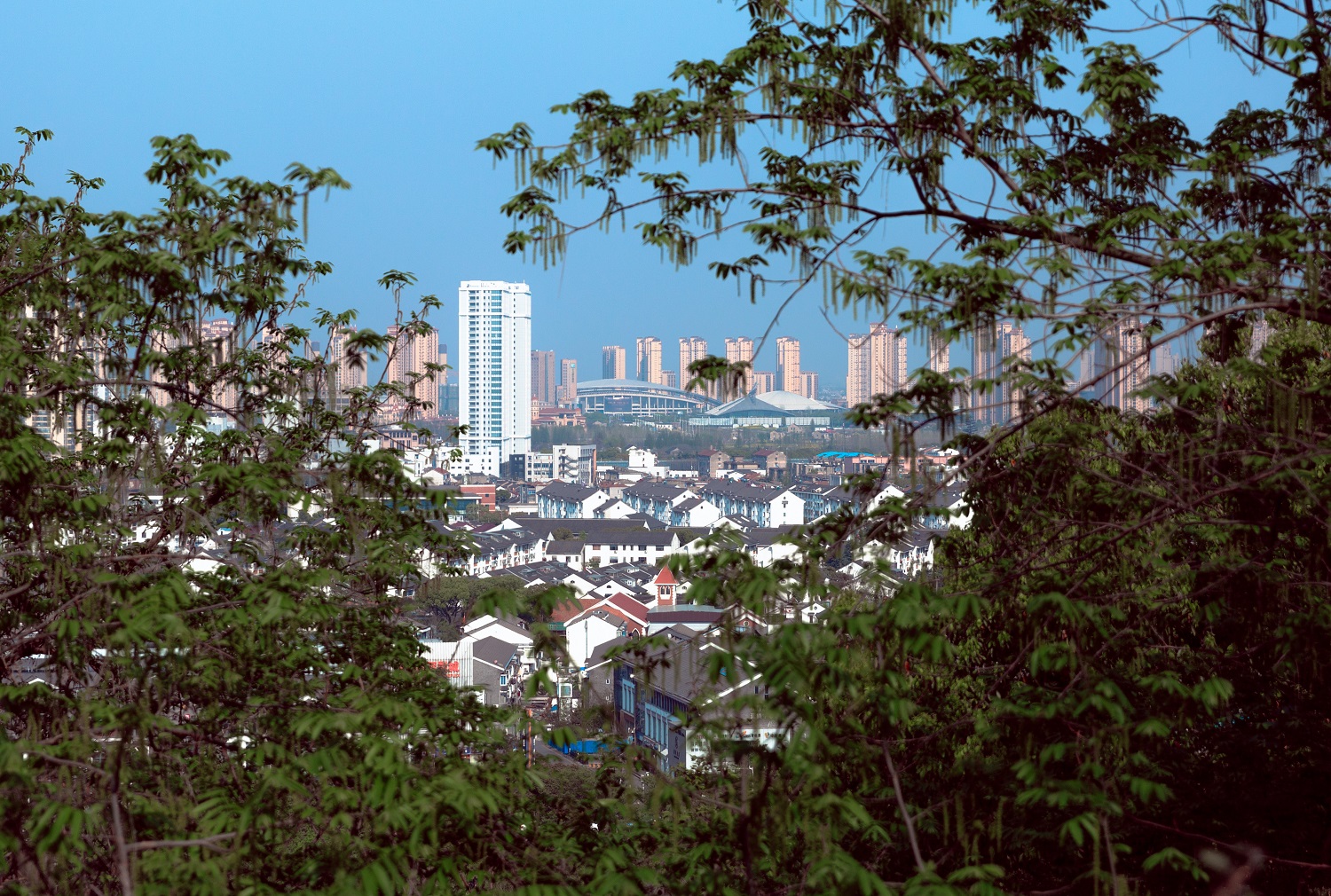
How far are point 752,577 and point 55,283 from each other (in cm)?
304

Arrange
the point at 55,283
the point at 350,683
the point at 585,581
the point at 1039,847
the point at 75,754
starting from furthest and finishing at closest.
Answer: the point at 585,581 < the point at 1039,847 < the point at 55,283 < the point at 350,683 < the point at 75,754

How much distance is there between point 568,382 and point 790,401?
33758mm

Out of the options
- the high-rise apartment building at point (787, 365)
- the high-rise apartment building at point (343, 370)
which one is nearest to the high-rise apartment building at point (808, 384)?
the high-rise apartment building at point (787, 365)

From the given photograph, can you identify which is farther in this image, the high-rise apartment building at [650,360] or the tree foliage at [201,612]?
the high-rise apartment building at [650,360]

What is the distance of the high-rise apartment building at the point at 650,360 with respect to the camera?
155750 mm

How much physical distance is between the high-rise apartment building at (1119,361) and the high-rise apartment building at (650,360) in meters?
151

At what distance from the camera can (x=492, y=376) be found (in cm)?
10062

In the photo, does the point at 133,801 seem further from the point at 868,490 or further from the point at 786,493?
the point at 786,493

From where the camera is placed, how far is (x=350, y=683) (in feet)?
12.6

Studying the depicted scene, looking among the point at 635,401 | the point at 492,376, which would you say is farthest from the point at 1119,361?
the point at 635,401

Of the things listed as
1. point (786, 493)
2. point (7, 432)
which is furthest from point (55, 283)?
point (786, 493)

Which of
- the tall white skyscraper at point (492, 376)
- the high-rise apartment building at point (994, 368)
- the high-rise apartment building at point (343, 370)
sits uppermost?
the tall white skyscraper at point (492, 376)

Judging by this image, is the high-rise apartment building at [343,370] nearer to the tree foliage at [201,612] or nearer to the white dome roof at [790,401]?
the tree foliage at [201,612]

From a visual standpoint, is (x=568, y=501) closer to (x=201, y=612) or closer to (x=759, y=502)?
(x=759, y=502)
